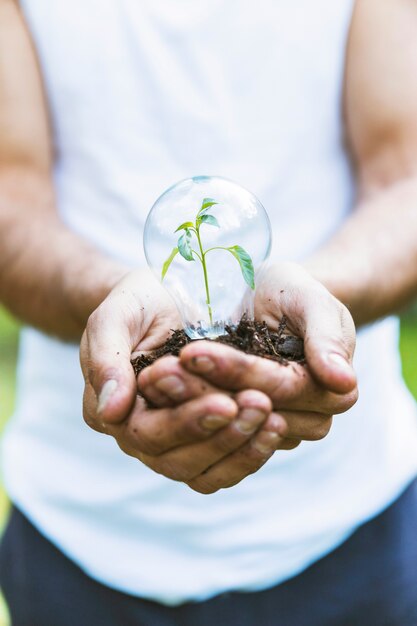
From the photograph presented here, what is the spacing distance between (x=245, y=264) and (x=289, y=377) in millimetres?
418

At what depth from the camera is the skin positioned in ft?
5.15

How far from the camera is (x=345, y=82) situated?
2.65m

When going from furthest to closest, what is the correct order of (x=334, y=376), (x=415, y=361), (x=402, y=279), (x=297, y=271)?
1. (x=415, y=361)
2. (x=402, y=279)
3. (x=297, y=271)
4. (x=334, y=376)

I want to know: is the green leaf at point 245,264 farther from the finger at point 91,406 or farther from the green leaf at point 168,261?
the finger at point 91,406

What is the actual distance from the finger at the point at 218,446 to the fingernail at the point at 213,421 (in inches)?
1.0

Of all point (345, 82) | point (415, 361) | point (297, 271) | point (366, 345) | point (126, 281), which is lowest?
point (415, 361)

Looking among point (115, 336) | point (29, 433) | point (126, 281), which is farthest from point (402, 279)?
point (29, 433)

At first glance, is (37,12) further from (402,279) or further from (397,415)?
(397,415)

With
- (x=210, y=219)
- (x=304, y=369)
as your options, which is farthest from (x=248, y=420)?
(x=210, y=219)

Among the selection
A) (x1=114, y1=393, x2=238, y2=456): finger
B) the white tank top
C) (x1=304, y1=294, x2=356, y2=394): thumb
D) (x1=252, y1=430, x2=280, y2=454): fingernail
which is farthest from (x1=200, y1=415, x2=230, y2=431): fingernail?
the white tank top

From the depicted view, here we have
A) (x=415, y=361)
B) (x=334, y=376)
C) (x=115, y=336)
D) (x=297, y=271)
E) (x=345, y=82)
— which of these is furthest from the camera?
(x=415, y=361)

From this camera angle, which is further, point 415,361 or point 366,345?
point 415,361

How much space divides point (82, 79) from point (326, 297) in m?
1.29

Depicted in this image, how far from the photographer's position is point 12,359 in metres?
7.92
